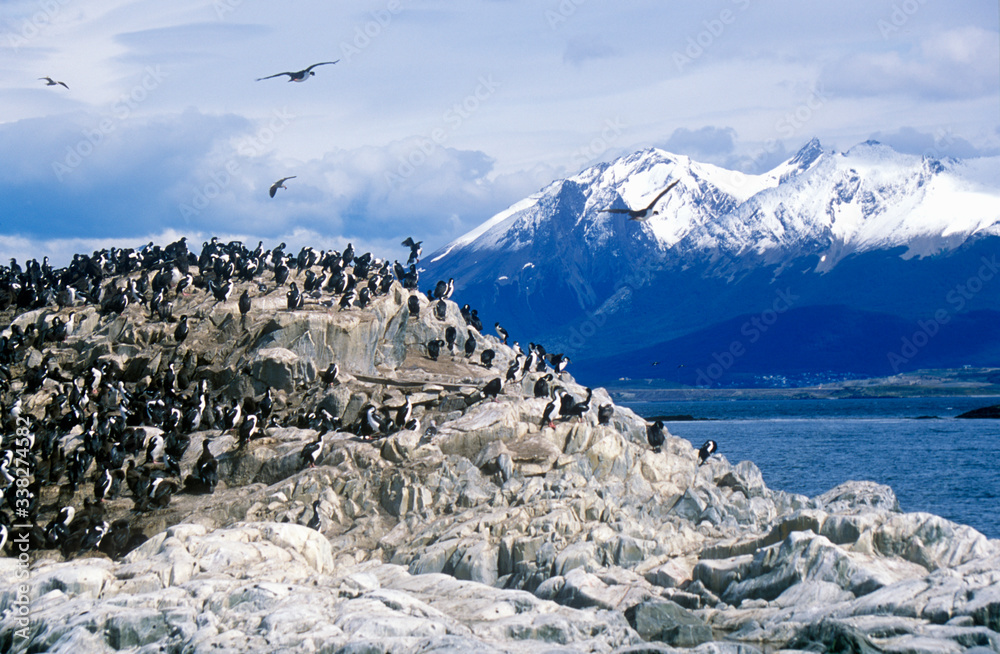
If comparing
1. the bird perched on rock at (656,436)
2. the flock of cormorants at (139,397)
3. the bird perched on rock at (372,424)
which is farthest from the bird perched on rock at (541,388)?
the bird perched on rock at (372,424)

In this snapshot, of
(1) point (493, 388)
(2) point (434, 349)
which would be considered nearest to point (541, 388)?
(1) point (493, 388)

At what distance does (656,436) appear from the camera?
129 feet

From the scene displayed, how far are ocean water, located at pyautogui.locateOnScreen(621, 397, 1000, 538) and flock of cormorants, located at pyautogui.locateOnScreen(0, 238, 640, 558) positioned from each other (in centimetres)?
2045

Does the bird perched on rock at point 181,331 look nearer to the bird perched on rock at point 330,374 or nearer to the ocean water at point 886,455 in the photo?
the bird perched on rock at point 330,374

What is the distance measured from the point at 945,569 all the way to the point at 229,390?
26610mm

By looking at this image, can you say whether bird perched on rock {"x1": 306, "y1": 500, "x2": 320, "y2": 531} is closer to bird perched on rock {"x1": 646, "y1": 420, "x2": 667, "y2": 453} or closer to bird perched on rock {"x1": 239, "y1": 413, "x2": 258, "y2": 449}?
bird perched on rock {"x1": 239, "y1": 413, "x2": 258, "y2": 449}

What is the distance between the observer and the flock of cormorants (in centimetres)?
3391

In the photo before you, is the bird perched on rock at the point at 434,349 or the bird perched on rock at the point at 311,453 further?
the bird perched on rock at the point at 434,349

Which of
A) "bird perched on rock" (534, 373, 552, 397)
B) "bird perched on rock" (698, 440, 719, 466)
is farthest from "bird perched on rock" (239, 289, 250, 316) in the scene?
"bird perched on rock" (698, 440, 719, 466)

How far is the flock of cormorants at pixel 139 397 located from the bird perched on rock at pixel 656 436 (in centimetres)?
180

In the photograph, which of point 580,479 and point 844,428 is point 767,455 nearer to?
point 844,428

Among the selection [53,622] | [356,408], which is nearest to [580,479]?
[356,408]

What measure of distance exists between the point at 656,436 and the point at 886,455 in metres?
43.4

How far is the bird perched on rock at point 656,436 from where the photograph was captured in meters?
39.1
